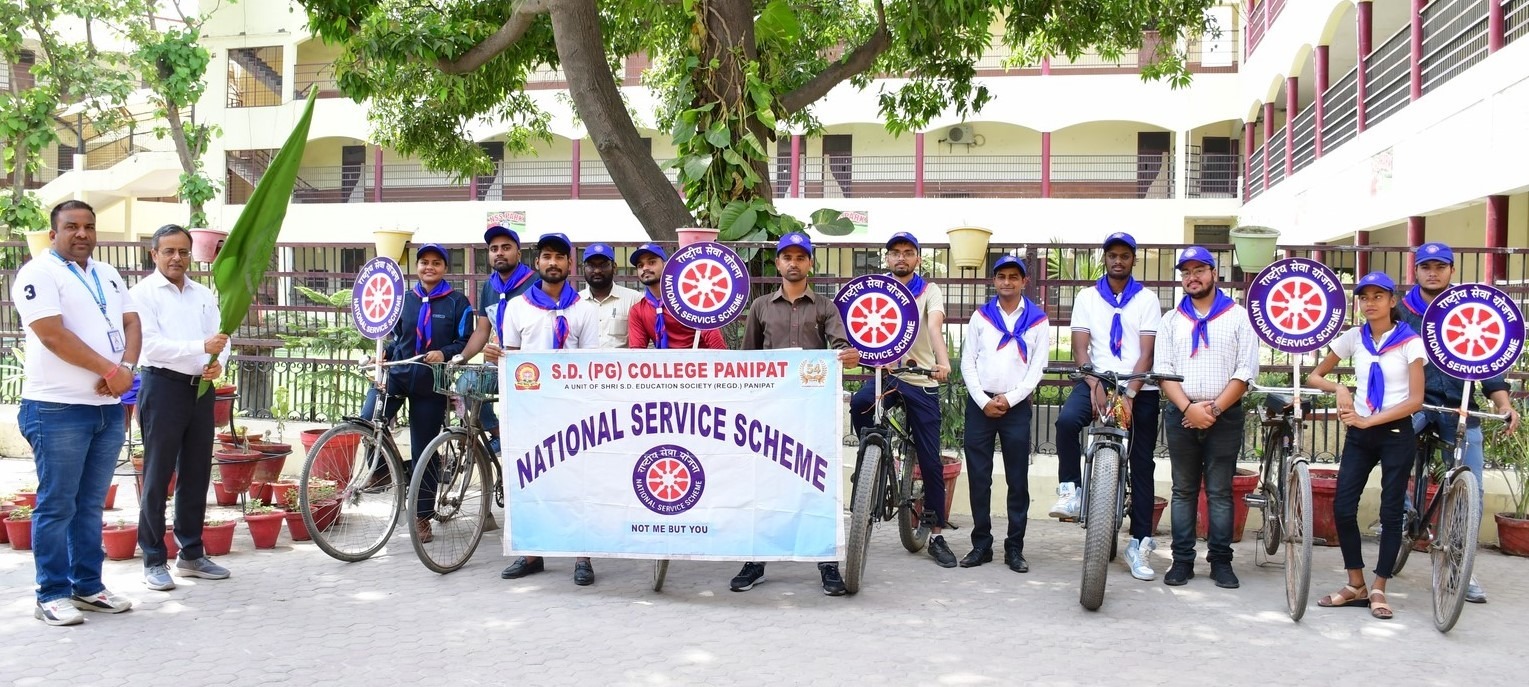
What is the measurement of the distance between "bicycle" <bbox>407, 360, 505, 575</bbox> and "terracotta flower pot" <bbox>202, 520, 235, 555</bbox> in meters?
1.15

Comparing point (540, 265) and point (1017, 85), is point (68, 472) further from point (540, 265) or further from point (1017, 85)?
point (1017, 85)

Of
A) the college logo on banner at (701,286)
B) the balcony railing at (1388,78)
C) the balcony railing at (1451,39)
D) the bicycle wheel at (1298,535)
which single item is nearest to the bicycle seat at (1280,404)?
the bicycle wheel at (1298,535)

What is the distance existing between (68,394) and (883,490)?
3818mm

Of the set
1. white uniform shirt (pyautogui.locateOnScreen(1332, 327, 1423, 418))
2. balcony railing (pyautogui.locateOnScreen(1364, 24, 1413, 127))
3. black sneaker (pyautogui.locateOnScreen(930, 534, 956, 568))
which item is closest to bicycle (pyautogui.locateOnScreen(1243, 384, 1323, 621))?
white uniform shirt (pyautogui.locateOnScreen(1332, 327, 1423, 418))

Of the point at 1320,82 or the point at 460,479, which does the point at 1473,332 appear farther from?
the point at 1320,82

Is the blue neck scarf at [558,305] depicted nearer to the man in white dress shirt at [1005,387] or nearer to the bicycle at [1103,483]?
the man in white dress shirt at [1005,387]

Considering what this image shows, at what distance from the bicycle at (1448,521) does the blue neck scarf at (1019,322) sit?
1911 mm

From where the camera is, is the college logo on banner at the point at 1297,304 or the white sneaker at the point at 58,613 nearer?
the white sneaker at the point at 58,613

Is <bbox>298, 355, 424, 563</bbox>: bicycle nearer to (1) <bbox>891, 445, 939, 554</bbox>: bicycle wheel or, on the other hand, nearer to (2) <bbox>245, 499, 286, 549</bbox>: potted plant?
(2) <bbox>245, 499, 286, 549</bbox>: potted plant

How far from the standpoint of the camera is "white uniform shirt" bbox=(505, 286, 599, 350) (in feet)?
21.7

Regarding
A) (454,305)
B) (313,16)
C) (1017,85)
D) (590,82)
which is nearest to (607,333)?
(454,305)

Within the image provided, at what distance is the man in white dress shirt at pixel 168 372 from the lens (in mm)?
5855

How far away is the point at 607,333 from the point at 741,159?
2578 millimetres

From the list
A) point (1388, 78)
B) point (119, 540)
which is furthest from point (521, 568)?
point (1388, 78)
